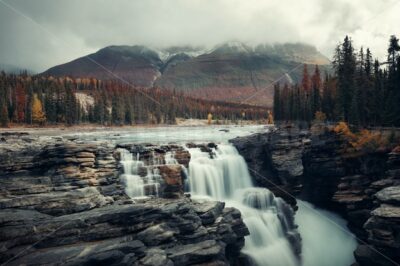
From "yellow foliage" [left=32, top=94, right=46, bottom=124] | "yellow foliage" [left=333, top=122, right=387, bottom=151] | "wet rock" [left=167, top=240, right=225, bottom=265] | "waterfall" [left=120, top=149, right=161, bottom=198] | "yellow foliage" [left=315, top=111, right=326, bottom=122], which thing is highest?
"yellow foliage" [left=32, top=94, right=46, bottom=124]

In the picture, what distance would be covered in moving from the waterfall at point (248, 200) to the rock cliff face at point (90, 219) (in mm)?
3388

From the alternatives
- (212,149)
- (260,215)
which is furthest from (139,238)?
(212,149)

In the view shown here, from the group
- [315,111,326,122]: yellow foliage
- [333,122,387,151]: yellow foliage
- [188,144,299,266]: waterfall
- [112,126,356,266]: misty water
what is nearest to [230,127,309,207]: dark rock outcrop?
[112,126,356,266]: misty water

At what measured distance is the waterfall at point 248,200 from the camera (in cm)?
3612

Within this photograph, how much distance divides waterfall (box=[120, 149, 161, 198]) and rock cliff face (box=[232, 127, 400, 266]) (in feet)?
50.7

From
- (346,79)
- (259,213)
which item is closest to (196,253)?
(259,213)

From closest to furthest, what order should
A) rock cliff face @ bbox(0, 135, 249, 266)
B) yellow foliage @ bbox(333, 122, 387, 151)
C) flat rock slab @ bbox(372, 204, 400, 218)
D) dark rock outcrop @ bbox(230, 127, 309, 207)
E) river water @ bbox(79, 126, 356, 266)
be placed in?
rock cliff face @ bbox(0, 135, 249, 266), flat rock slab @ bbox(372, 204, 400, 218), river water @ bbox(79, 126, 356, 266), yellow foliage @ bbox(333, 122, 387, 151), dark rock outcrop @ bbox(230, 127, 309, 207)

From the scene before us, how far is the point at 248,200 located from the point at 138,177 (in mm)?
12397

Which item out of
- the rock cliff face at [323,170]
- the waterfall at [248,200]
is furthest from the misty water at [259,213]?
the rock cliff face at [323,170]

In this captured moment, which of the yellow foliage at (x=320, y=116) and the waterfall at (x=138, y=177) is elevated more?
the yellow foliage at (x=320, y=116)

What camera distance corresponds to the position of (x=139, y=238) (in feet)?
86.6

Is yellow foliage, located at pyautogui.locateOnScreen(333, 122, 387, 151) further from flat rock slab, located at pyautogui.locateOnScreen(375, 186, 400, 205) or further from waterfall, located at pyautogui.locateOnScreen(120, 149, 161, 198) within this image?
waterfall, located at pyautogui.locateOnScreen(120, 149, 161, 198)

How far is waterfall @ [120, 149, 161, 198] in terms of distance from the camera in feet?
119

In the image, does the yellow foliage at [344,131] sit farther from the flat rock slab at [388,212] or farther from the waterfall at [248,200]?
the flat rock slab at [388,212]
